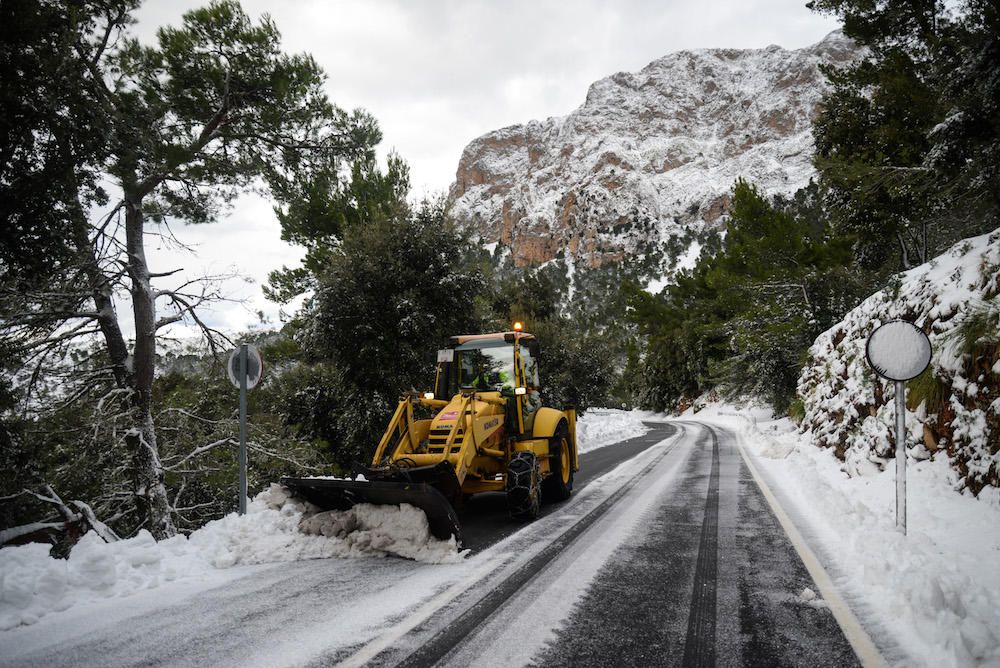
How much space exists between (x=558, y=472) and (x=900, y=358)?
4.42m

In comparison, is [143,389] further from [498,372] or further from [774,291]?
[774,291]

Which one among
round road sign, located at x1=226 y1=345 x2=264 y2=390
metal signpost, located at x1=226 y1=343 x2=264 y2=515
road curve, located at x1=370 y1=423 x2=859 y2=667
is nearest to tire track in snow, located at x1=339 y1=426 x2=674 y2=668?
road curve, located at x1=370 y1=423 x2=859 y2=667

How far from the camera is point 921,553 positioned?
166 inches

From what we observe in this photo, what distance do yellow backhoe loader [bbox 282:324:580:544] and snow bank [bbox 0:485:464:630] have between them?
0.20 m

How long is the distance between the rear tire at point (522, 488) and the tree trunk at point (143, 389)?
569 centimetres

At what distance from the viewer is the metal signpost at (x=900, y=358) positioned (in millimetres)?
4805

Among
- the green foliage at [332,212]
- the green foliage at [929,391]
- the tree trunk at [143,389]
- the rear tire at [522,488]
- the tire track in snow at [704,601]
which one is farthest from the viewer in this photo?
the green foliage at [332,212]

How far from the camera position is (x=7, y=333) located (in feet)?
21.7

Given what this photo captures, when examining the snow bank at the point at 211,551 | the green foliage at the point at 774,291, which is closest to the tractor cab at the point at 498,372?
the snow bank at the point at 211,551

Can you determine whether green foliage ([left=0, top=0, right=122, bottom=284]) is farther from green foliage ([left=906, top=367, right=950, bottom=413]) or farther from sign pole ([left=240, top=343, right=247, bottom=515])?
green foliage ([left=906, top=367, right=950, bottom=413])

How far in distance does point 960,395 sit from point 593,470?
22.3ft

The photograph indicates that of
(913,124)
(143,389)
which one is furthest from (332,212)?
(913,124)

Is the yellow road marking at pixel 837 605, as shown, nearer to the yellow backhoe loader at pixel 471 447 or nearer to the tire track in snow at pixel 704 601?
the tire track in snow at pixel 704 601

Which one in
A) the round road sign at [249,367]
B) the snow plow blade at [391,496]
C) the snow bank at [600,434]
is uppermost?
the round road sign at [249,367]
